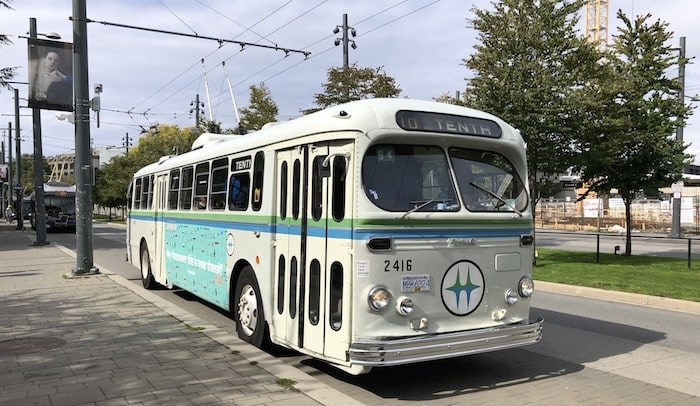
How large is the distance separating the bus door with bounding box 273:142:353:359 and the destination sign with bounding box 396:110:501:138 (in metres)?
0.64

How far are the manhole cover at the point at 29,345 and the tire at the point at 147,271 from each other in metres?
4.69

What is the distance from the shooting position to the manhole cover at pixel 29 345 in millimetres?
6914

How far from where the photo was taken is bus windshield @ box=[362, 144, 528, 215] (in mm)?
5449

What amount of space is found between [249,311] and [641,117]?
1439cm

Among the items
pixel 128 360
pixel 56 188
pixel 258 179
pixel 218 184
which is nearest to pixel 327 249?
pixel 258 179

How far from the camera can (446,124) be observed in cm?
584

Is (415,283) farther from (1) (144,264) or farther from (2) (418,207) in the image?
(1) (144,264)

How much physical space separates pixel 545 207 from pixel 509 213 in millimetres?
42754

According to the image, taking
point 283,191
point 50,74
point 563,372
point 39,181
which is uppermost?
point 50,74

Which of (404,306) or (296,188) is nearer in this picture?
(404,306)

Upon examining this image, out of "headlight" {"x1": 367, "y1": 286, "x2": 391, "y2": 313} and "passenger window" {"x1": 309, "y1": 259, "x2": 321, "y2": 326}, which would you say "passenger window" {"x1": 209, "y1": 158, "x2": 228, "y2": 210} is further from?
"headlight" {"x1": 367, "y1": 286, "x2": 391, "y2": 313}

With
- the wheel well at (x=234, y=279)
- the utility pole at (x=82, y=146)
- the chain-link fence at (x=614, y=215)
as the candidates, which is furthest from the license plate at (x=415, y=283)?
the chain-link fence at (x=614, y=215)

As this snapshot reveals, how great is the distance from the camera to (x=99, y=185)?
63375 mm

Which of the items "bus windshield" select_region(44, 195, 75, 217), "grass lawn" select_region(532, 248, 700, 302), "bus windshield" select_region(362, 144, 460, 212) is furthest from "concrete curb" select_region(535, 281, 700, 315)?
"bus windshield" select_region(44, 195, 75, 217)
